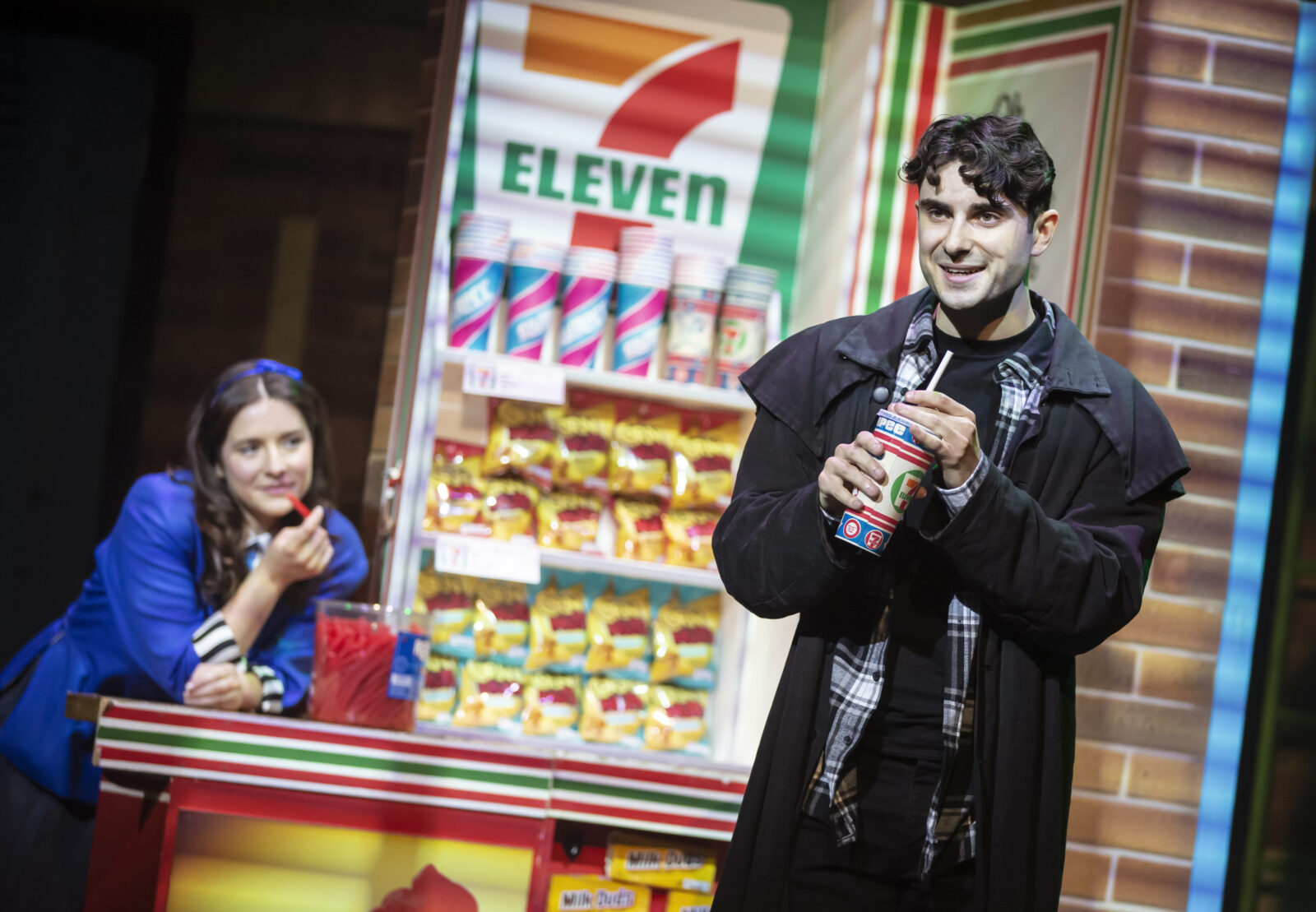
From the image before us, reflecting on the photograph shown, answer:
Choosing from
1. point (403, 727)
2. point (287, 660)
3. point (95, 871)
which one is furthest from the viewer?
point (287, 660)

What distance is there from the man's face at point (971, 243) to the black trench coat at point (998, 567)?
0.39 feet

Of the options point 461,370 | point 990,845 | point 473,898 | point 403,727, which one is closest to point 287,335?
point 461,370

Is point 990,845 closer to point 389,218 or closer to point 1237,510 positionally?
point 1237,510

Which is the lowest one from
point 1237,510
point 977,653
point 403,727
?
point 403,727

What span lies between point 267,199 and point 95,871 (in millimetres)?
3038

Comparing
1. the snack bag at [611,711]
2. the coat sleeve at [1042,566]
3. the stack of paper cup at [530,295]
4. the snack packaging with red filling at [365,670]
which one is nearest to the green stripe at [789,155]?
the stack of paper cup at [530,295]

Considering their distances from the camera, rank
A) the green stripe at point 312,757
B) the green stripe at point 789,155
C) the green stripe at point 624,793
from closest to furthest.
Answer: the green stripe at point 312,757, the green stripe at point 624,793, the green stripe at point 789,155

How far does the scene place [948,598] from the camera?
5.33 feet

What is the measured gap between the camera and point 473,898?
8.32 feet

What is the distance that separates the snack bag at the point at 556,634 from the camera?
3029 mm

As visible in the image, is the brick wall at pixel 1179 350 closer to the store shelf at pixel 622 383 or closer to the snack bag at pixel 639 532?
the store shelf at pixel 622 383

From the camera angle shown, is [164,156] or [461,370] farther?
[164,156]

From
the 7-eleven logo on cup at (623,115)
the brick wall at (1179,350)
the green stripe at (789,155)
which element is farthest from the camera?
the green stripe at (789,155)

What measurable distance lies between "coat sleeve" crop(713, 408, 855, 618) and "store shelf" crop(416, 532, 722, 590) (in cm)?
108
